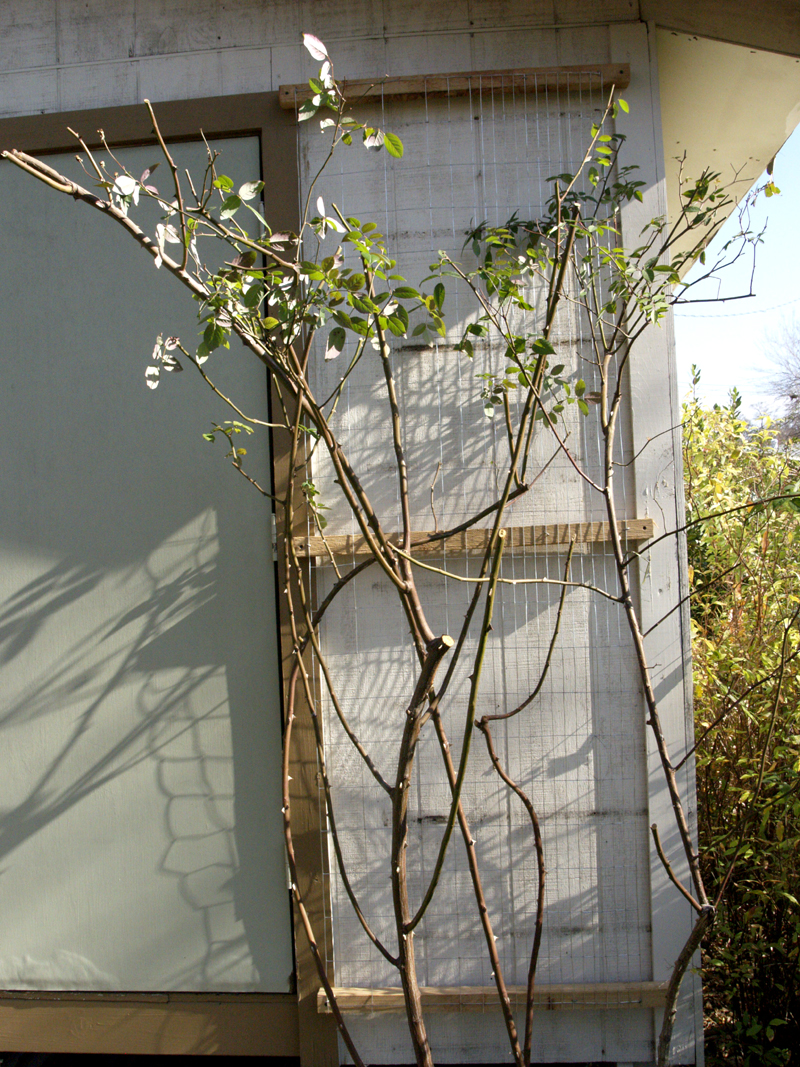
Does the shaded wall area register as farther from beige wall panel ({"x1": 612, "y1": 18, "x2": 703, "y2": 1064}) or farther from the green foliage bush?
the green foliage bush

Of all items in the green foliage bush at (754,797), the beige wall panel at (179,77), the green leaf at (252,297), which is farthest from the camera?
the beige wall panel at (179,77)

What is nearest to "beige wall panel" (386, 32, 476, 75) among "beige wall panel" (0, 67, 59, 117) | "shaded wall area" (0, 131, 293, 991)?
"shaded wall area" (0, 131, 293, 991)

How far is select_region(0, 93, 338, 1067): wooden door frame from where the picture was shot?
2039 mm

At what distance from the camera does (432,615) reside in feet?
6.80

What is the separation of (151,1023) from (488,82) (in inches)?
105

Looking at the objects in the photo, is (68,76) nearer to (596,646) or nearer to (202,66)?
(202,66)

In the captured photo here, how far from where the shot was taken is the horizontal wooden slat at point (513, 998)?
6.41ft

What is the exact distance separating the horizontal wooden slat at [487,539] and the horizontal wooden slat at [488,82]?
1.17 m

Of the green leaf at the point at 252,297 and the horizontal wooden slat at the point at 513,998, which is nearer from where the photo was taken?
the green leaf at the point at 252,297

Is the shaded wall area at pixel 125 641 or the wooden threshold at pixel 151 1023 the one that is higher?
the shaded wall area at pixel 125 641

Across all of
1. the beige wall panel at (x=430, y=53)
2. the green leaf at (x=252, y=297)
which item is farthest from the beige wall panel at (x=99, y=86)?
the green leaf at (x=252, y=297)

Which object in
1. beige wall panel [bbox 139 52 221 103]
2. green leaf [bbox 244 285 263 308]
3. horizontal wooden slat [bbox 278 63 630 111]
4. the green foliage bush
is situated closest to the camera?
green leaf [bbox 244 285 263 308]

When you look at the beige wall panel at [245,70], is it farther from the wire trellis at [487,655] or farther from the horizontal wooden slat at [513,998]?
the horizontal wooden slat at [513,998]

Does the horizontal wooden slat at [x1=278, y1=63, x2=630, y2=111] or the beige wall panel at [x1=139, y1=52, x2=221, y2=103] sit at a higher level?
the beige wall panel at [x1=139, y1=52, x2=221, y2=103]
